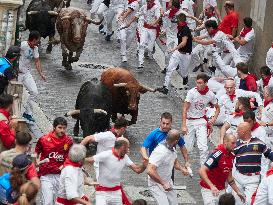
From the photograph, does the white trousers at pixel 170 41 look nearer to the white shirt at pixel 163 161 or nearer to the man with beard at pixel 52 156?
the white shirt at pixel 163 161

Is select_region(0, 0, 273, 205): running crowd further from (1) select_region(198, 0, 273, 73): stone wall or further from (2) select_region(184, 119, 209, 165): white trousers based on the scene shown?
(1) select_region(198, 0, 273, 73): stone wall

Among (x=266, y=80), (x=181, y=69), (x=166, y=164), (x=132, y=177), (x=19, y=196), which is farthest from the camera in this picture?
(x=181, y=69)

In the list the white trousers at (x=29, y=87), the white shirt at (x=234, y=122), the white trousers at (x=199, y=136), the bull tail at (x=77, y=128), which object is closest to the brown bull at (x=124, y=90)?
the bull tail at (x=77, y=128)

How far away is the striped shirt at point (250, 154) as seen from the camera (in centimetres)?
1645

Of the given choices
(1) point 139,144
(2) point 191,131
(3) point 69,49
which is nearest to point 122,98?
(1) point 139,144

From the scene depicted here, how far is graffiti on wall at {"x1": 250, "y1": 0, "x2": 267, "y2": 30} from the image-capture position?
1052 inches

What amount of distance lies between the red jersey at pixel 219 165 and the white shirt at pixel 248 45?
1011 centimetres

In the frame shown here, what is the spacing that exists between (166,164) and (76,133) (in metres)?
5.14

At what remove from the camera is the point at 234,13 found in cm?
2695

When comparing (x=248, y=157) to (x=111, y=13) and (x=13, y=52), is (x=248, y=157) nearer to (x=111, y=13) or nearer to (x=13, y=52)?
(x=13, y=52)

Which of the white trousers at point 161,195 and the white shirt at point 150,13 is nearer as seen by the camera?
the white trousers at point 161,195

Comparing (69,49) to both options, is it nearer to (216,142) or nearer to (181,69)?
(181,69)

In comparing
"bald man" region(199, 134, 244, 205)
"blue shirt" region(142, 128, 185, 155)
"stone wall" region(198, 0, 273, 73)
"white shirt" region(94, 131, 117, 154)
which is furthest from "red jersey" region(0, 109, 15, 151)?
"stone wall" region(198, 0, 273, 73)

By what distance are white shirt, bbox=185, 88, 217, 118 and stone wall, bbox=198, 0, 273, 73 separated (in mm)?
6498
